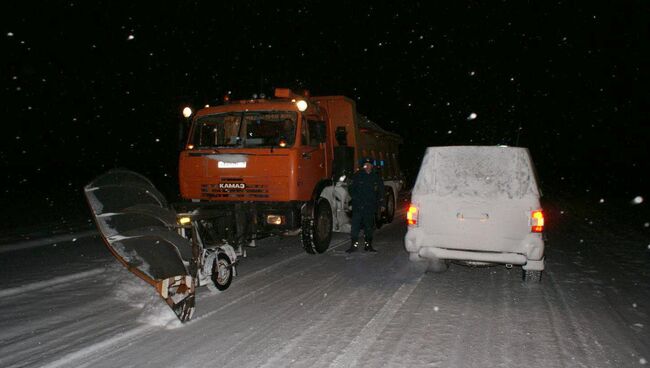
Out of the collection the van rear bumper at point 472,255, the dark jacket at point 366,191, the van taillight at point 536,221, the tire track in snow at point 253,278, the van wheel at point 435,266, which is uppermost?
the dark jacket at point 366,191

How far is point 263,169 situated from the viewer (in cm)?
868

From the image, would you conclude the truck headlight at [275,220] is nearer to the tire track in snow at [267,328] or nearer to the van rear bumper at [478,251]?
the tire track in snow at [267,328]

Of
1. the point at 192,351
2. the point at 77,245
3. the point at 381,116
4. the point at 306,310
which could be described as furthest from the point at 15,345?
the point at 381,116

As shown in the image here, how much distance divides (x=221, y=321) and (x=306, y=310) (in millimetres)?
992

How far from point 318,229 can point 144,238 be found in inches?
172

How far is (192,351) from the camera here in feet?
15.0

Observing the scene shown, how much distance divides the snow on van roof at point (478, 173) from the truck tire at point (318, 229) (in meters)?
2.55

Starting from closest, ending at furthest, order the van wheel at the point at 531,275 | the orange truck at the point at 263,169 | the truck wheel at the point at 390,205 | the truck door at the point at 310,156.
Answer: the van wheel at the point at 531,275
the orange truck at the point at 263,169
the truck door at the point at 310,156
the truck wheel at the point at 390,205

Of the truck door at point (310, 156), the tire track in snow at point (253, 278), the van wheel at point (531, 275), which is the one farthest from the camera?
the truck door at point (310, 156)

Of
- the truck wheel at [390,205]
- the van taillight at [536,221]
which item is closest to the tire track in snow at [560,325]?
the van taillight at [536,221]

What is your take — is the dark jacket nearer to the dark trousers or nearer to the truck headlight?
the dark trousers

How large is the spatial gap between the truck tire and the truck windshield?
148 cm

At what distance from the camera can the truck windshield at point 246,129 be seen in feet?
29.7

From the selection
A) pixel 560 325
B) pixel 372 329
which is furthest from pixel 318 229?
pixel 560 325
